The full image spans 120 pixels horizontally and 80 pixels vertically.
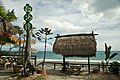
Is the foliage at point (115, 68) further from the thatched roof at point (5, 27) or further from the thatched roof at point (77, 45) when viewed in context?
the thatched roof at point (5, 27)

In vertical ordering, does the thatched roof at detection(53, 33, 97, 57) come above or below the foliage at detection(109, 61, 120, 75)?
above

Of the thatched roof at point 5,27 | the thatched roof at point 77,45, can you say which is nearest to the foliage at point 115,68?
the thatched roof at point 77,45

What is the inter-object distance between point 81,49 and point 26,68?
283 inches

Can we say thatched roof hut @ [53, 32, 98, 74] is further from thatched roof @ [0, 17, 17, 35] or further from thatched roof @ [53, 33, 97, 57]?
thatched roof @ [0, 17, 17, 35]

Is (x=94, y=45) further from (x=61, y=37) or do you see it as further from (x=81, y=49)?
(x=61, y=37)

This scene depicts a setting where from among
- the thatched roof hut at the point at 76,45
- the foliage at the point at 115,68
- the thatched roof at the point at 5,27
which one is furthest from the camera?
the thatched roof hut at the point at 76,45

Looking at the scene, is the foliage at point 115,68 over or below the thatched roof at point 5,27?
below

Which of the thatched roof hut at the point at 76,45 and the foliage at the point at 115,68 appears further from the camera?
the thatched roof hut at the point at 76,45

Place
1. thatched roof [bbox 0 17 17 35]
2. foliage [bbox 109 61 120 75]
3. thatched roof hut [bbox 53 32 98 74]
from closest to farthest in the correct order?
1. thatched roof [bbox 0 17 17 35]
2. foliage [bbox 109 61 120 75]
3. thatched roof hut [bbox 53 32 98 74]

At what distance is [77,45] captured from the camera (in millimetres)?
16375

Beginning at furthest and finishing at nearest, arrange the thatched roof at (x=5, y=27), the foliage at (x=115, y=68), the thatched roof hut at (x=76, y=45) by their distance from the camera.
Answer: the thatched roof hut at (x=76, y=45)
the foliage at (x=115, y=68)
the thatched roof at (x=5, y=27)

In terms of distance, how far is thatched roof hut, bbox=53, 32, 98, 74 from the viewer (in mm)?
15703

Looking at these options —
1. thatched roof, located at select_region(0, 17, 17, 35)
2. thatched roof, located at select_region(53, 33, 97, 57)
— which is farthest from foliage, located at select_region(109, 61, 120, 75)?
thatched roof, located at select_region(0, 17, 17, 35)

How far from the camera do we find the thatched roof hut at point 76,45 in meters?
15.7
